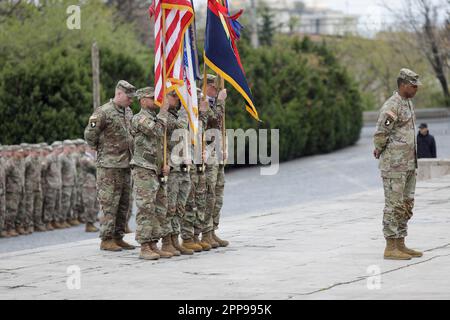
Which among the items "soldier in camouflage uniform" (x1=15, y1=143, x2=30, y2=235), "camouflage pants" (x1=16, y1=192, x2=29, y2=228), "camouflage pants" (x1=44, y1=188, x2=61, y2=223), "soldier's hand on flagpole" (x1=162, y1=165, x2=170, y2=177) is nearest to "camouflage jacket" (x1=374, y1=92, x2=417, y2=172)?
"soldier's hand on flagpole" (x1=162, y1=165, x2=170, y2=177)

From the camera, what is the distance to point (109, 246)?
14.6 m

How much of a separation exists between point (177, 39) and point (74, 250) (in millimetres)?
2959

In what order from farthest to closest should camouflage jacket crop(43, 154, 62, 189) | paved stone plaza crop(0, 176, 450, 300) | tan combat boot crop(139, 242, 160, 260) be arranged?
camouflage jacket crop(43, 154, 62, 189), tan combat boot crop(139, 242, 160, 260), paved stone plaza crop(0, 176, 450, 300)

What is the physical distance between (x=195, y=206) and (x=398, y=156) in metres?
2.65

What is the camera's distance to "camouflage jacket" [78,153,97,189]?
24.6m

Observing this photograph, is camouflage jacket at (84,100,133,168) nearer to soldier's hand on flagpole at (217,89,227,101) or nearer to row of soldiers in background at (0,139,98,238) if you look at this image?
soldier's hand on flagpole at (217,89,227,101)

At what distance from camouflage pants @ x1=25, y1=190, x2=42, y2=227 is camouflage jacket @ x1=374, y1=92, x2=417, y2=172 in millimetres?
12150

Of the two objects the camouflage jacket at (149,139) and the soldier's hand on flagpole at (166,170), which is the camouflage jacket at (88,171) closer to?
the camouflage jacket at (149,139)

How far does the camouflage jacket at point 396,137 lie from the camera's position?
13.0m

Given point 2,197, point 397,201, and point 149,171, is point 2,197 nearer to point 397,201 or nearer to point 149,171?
point 149,171

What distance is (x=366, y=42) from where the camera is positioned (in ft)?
226

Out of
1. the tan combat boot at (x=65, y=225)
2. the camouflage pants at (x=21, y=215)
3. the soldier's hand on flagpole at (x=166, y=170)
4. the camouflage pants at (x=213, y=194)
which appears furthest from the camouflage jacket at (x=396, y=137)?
the tan combat boot at (x=65, y=225)

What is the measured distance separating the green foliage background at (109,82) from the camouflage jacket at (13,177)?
29.3 ft

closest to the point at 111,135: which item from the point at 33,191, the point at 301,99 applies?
the point at 33,191
